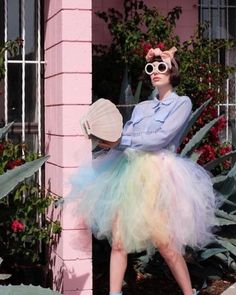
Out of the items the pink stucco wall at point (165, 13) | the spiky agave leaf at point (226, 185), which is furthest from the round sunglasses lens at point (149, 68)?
the pink stucco wall at point (165, 13)

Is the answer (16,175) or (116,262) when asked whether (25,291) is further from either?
(116,262)

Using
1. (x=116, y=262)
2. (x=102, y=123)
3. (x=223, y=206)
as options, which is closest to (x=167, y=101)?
(x=102, y=123)

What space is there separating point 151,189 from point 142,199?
9 cm

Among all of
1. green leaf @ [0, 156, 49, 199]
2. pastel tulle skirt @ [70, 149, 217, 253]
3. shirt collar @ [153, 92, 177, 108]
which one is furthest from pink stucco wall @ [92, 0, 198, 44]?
green leaf @ [0, 156, 49, 199]

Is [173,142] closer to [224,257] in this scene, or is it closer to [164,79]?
[164,79]

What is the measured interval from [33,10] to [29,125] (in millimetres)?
960

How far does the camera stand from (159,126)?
15.2ft

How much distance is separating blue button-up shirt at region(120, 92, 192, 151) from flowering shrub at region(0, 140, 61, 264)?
35.5 inches

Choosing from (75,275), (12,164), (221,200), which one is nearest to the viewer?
(75,275)

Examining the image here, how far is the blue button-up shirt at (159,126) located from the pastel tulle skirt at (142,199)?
0.28 ft

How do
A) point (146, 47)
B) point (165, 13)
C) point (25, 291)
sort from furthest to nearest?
point (165, 13)
point (146, 47)
point (25, 291)

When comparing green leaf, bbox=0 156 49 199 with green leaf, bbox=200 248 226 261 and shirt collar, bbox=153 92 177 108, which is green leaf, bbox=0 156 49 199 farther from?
green leaf, bbox=200 248 226 261

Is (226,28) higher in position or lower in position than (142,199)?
higher

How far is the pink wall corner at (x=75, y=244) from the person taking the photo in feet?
16.5
